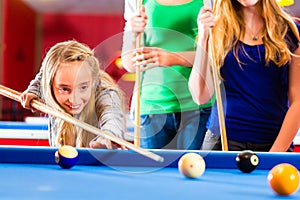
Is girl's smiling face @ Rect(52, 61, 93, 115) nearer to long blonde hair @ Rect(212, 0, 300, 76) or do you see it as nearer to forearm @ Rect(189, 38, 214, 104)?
forearm @ Rect(189, 38, 214, 104)

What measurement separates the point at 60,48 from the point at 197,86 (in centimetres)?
67

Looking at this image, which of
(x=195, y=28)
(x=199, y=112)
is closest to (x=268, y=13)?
(x=195, y=28)

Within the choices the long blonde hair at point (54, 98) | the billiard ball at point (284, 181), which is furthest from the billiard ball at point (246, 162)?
the long blonde hair at point (54, 98)

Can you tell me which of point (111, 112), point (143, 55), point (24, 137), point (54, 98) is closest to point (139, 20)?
point (143, 55)

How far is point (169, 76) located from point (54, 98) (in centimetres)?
51

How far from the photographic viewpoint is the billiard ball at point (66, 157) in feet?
5.16

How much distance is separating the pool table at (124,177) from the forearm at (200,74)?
0.55 metres

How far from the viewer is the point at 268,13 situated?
2199 millimetres

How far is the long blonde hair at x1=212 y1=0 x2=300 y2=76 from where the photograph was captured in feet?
7.04

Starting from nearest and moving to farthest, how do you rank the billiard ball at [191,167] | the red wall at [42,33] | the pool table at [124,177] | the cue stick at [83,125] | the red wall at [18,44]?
the pool table at [124,177] → the billiard ball at [191,167] → the cue stick at [83,125] → the red wall at [18,44] → the red wall at [42,33]

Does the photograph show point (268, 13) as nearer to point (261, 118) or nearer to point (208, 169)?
point (261, 118)

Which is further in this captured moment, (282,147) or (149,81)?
(149,81)

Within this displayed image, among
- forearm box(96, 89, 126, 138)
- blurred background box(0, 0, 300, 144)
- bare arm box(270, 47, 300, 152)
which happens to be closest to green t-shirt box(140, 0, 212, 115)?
forearm box(96, 89, 126, 138)

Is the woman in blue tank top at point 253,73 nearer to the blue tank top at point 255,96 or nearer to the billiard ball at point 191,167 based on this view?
the blue tank top at point 255,96
